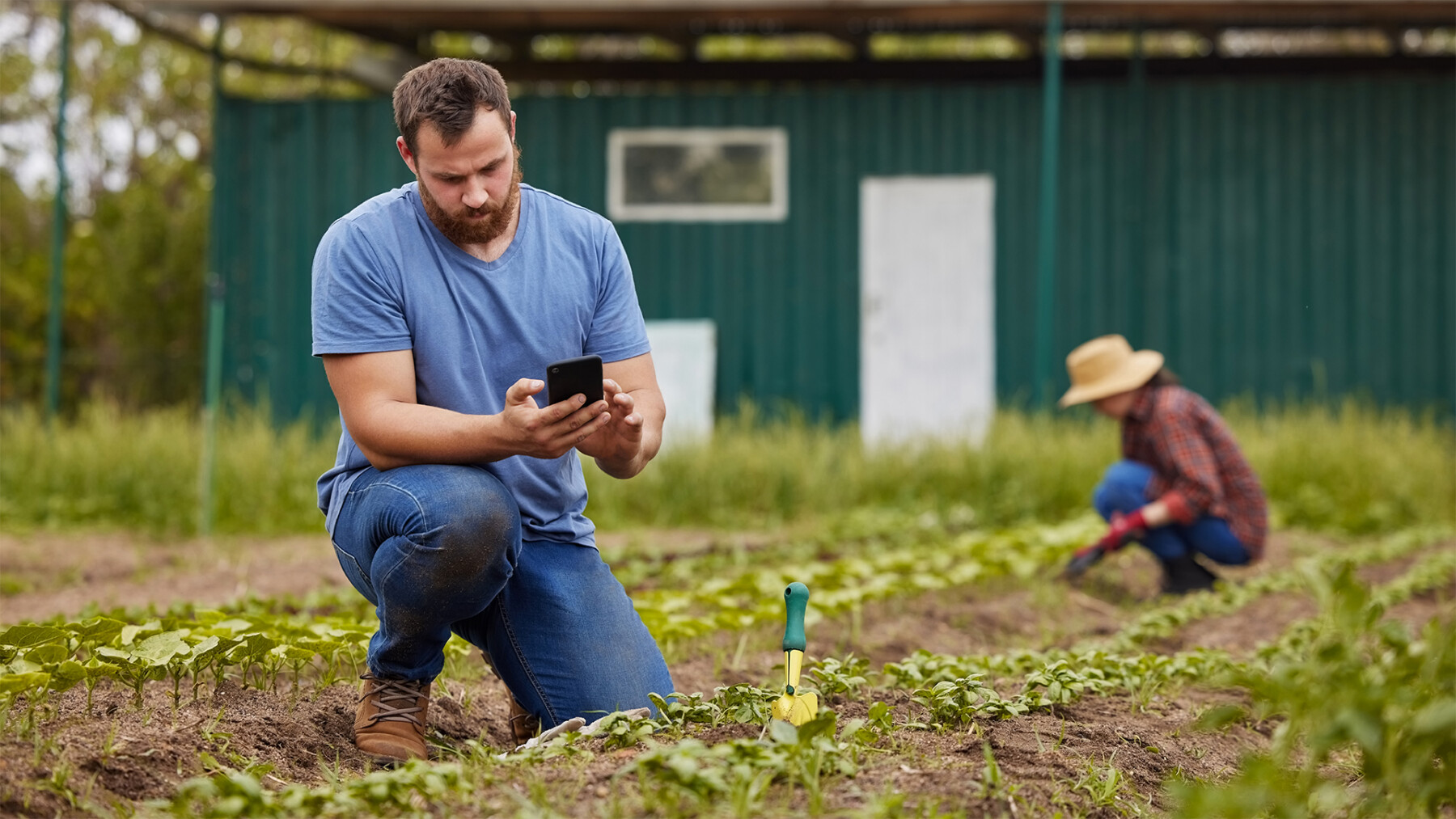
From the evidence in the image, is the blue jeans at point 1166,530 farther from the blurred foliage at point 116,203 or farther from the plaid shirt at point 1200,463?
the blurred foliage at point 116,203

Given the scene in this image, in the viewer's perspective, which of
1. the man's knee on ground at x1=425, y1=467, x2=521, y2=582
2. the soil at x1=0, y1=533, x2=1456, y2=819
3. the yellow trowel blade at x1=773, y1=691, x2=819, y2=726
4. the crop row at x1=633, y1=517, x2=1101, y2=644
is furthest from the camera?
the crop row at x1=633, y1=517, x2=1101, y2=644

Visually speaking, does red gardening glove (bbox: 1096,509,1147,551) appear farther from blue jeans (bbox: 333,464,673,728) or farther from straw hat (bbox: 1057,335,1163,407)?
blue jeans (bbox: 333,464,673,728)

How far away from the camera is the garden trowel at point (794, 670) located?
8.68 feet

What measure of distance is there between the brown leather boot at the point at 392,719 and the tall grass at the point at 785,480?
4.79 m

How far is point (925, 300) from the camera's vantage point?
10820 mm

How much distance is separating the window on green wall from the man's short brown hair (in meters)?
8.08

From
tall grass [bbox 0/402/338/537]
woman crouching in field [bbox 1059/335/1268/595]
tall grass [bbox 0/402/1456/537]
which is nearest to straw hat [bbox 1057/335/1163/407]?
A: woman crouching in field [bbox 1059/335/1268/595]

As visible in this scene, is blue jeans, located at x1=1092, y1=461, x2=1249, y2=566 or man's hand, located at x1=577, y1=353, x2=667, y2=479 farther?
blue jeans, located at x1=1092, y1=461, x2=1249, y2=566

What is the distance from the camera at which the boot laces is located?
2893 mm

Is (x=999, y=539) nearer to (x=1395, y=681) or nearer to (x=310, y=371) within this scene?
(x=1395, y=681)

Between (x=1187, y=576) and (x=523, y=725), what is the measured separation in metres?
3.48

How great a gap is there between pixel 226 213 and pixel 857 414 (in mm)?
5189

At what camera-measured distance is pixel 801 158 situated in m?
10.9

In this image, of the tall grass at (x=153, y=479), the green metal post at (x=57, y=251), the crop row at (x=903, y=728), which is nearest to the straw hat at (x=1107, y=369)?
the crop row at (x=903, y=728)
